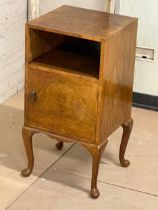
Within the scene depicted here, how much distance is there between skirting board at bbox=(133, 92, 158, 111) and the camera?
122 inches

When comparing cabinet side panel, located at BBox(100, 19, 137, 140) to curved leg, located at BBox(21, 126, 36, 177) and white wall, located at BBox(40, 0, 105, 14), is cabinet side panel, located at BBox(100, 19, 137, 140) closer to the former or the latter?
curved leg, located at BBox(21, 126, 36, 177)

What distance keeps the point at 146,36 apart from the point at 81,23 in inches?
35.9

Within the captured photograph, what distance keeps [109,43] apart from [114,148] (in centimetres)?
80

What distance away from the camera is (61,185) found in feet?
7.73

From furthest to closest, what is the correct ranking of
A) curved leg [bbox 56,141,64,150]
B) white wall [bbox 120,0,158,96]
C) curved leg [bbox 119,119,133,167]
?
1. white wall [bbox 120,0,158,96]
2. curved leg [bbox 56,141,64,150]
3. curved leg [bbox 119,119,133,167]

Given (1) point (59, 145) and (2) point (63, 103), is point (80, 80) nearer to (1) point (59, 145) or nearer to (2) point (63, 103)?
(2) point (63, 103)

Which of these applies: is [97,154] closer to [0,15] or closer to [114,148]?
[114,148]

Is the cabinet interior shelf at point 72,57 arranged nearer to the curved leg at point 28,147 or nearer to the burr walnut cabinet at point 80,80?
the burr walnut cabinet at point 80,80

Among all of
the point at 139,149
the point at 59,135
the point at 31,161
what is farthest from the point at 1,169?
the point at 139,149

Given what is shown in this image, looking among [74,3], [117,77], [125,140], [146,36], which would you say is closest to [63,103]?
[117,77]

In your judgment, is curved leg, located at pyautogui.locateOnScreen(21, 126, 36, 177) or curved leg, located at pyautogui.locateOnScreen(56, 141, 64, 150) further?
curved leg, located at pyautogui.locateOnScreen(56, 141, 64, 150)

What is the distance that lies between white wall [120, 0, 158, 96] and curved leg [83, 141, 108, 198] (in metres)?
0.96

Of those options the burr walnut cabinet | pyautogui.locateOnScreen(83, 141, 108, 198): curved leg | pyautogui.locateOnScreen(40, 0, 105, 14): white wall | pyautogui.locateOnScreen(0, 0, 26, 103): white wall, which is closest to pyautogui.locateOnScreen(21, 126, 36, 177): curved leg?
the burr walnut cabinet

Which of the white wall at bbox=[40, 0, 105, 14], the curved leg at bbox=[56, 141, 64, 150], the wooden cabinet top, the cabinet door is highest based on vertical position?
the wooden cabinet top
